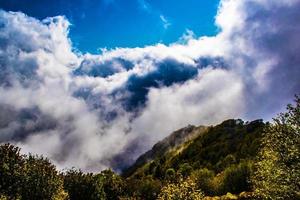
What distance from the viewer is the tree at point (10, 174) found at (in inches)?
3772

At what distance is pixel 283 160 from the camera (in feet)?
204

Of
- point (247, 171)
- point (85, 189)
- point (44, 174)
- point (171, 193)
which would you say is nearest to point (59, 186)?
point (44, 174)

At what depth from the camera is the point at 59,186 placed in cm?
10138

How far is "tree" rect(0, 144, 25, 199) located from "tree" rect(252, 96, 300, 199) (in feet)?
169

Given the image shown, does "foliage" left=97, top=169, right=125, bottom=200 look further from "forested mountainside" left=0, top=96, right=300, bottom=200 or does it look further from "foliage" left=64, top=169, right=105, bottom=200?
"foliage" left=64, top=169, right=105, bottom=200

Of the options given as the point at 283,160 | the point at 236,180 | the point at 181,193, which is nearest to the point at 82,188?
the point at 236,180

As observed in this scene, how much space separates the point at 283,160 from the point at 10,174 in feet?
190

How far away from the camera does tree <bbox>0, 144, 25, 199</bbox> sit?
95.8 meters

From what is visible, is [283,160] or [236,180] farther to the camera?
[236,180]

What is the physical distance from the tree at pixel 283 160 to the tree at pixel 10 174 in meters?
51.6

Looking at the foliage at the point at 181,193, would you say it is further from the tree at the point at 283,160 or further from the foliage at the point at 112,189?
the foliage at the point at 112,189

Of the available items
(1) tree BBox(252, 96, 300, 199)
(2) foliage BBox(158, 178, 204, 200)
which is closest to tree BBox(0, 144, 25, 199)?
(2) foliage BBox(158, 178, 204, 200)

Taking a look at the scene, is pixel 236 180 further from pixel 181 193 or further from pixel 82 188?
pixel 181 193

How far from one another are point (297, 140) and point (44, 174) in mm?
57093
